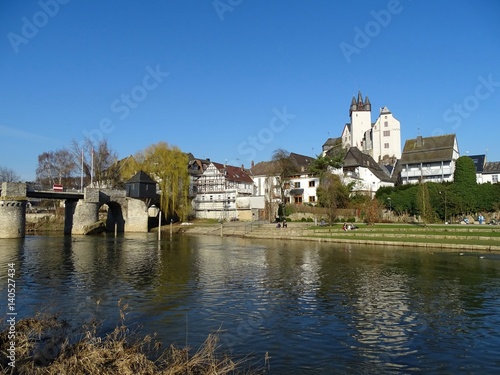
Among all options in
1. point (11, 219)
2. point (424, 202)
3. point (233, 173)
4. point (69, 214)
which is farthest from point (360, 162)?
point (11, 219)

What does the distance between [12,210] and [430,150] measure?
7159 centimetres

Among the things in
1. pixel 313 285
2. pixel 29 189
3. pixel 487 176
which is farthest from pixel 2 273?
pixel 487 176

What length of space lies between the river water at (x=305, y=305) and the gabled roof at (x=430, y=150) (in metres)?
51.2

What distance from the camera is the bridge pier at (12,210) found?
51969 millimetres

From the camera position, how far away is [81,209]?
202ft

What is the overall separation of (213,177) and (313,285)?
66.6 metres

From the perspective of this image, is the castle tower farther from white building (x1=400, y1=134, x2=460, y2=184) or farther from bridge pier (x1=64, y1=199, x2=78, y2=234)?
bridge pier (x1=64, y1=199, x2=78, y2=234)

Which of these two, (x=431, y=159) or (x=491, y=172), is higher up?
(x=431, y=159)

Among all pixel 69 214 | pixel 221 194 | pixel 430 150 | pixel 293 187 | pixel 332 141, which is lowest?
pixel 69 214

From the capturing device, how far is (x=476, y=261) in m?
25.7

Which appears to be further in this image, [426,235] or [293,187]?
[293,187]

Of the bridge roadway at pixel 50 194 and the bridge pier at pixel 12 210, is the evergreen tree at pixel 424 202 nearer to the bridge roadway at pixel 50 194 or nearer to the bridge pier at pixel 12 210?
the bridge roadway at pixel 50 194

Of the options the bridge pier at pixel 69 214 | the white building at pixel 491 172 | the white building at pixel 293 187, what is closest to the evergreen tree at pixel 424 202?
the white building at pixel 293 187

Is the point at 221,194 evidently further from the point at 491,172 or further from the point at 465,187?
the point at 491,172
